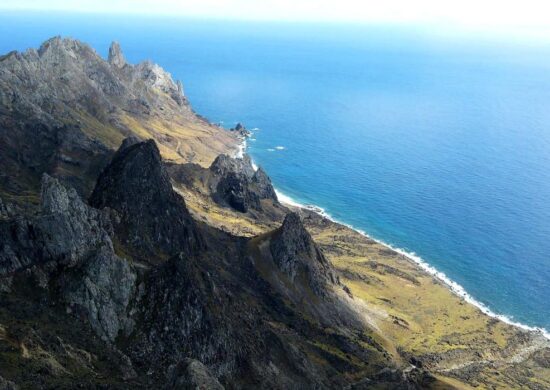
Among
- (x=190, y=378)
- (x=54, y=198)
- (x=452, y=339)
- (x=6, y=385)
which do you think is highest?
(x=54, y=198)

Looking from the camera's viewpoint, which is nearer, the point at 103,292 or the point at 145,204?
the point at 103,292

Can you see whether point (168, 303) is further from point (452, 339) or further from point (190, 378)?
point (452, 339)

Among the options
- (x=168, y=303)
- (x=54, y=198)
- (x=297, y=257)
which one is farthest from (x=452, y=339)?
(x=54, y=198)

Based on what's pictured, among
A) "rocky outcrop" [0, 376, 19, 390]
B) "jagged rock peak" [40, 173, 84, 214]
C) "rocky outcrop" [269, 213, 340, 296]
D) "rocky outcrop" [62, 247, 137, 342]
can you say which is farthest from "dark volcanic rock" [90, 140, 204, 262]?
"rocky outcrop" [0, 376, 19, 390]

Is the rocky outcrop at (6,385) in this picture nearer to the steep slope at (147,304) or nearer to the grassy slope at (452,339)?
the steep slope at (147,304)

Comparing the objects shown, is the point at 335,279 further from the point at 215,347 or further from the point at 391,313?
the point at 215,347

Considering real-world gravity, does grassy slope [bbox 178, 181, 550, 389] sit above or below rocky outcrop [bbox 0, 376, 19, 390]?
below

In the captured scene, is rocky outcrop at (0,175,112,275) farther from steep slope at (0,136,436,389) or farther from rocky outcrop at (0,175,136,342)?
steep slope at (0,136,436,389)
